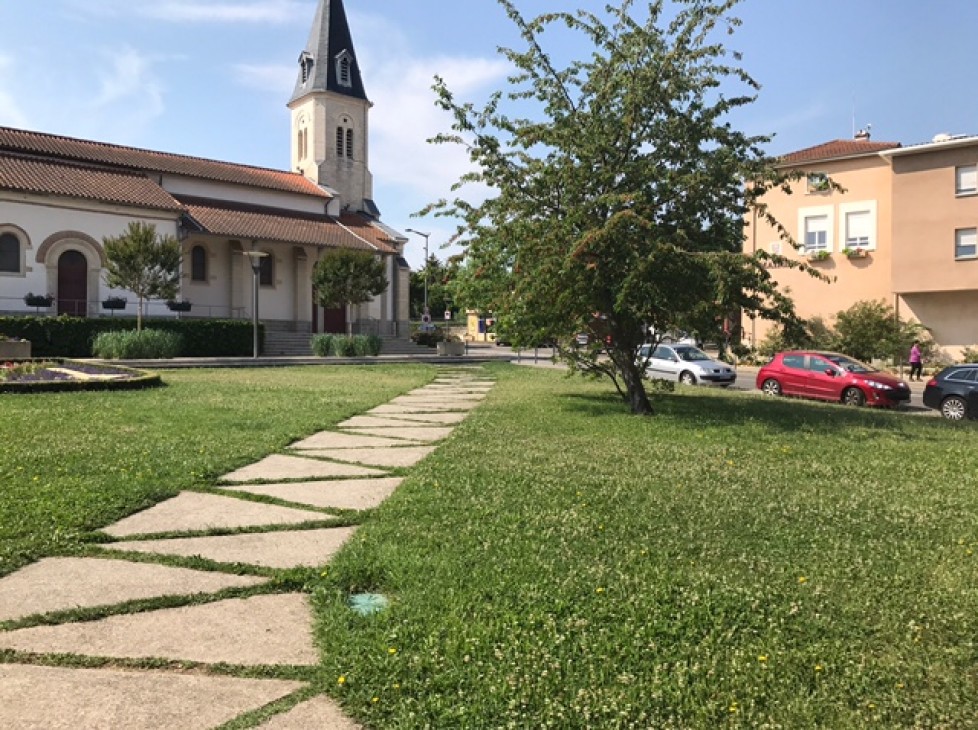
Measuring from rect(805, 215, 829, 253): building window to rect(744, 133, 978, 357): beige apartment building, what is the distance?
0.05 m

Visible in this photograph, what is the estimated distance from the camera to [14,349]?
22.9 m

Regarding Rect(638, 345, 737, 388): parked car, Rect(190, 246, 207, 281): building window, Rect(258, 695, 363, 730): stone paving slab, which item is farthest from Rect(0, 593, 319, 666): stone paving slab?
Rect(190, 246, 207, 281): building window

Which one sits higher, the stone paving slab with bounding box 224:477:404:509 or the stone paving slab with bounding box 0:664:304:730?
the stone paving slab with bounding box 224:477:404:509

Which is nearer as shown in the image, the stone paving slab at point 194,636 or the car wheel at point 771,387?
the stone paving slab at point 194,636

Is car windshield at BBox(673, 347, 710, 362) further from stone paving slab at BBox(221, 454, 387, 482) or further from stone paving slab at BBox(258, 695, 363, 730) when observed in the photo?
stone paving slab at BBox(258, 695, 363, 730)

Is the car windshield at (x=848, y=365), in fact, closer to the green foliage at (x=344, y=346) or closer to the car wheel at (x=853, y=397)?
the car wheel at (x=853, y=397)

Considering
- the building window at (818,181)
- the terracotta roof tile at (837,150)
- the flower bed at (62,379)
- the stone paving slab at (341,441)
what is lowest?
the stone paving slab at (341,441)

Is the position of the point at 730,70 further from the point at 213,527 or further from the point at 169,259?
the point at 169,259

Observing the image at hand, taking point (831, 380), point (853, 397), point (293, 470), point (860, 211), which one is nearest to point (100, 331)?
point (293, 470)

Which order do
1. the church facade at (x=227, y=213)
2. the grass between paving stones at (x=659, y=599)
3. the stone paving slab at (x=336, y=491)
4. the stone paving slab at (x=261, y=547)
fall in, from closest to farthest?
the grass between paving stones at (x=659, y=599) < the stone paving slab at (x=261, y=547) < the stone paving slab at (x=336, y=491) < the church facade at (x=227, y=213)

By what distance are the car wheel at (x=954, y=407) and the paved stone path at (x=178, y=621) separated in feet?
49.5

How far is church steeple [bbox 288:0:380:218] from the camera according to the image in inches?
2120

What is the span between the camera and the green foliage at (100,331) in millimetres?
26828

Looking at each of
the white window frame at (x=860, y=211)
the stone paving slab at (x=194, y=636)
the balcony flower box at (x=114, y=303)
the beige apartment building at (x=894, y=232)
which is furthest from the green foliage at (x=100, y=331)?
the white window frame at (x=860, y=211)
